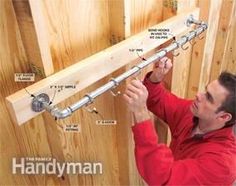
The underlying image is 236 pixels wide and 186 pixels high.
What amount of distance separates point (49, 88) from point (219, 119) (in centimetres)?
71

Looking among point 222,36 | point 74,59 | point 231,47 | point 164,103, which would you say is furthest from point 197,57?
point 74,59

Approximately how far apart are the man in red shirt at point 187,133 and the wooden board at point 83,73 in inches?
4.6

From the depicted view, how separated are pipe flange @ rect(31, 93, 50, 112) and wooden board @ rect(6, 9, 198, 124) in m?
Answer: 0.01

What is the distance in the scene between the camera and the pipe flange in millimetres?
756

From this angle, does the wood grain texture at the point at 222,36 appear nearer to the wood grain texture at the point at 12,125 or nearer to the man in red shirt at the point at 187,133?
the man in red shirt at the point at 187,133

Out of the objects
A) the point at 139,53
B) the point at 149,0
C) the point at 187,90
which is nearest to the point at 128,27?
the point at 139,53

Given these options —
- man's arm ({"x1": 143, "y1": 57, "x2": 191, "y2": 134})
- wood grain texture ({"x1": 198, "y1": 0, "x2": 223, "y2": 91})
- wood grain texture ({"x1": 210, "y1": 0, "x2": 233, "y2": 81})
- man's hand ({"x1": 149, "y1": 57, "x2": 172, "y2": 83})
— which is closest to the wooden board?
man's hand ({"x1": 149, "y1": 57, "x2": 172, "y2": 83})

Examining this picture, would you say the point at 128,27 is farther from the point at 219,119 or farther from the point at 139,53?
the point at 219,119

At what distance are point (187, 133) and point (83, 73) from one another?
634 millimetres

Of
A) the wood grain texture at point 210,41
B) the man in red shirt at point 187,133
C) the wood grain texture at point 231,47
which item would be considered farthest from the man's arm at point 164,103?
the wood grain texture at point 231,47

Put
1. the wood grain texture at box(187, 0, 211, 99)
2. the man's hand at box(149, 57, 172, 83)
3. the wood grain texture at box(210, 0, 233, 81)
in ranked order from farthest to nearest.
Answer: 1. the wood grain texture at box(210, 0, 233, 81)
2. the wood grain texture at box(187, 0, 211, 99)
3. the man's hand at box(149, 57, 172, 83)

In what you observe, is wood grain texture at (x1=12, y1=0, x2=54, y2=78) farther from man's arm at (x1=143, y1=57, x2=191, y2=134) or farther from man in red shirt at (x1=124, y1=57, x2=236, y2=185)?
man's arm at (x1=143, y1=57, x2=191, y2=134)

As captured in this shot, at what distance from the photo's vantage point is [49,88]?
2.52 ft

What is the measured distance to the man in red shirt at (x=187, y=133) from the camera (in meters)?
1.02
